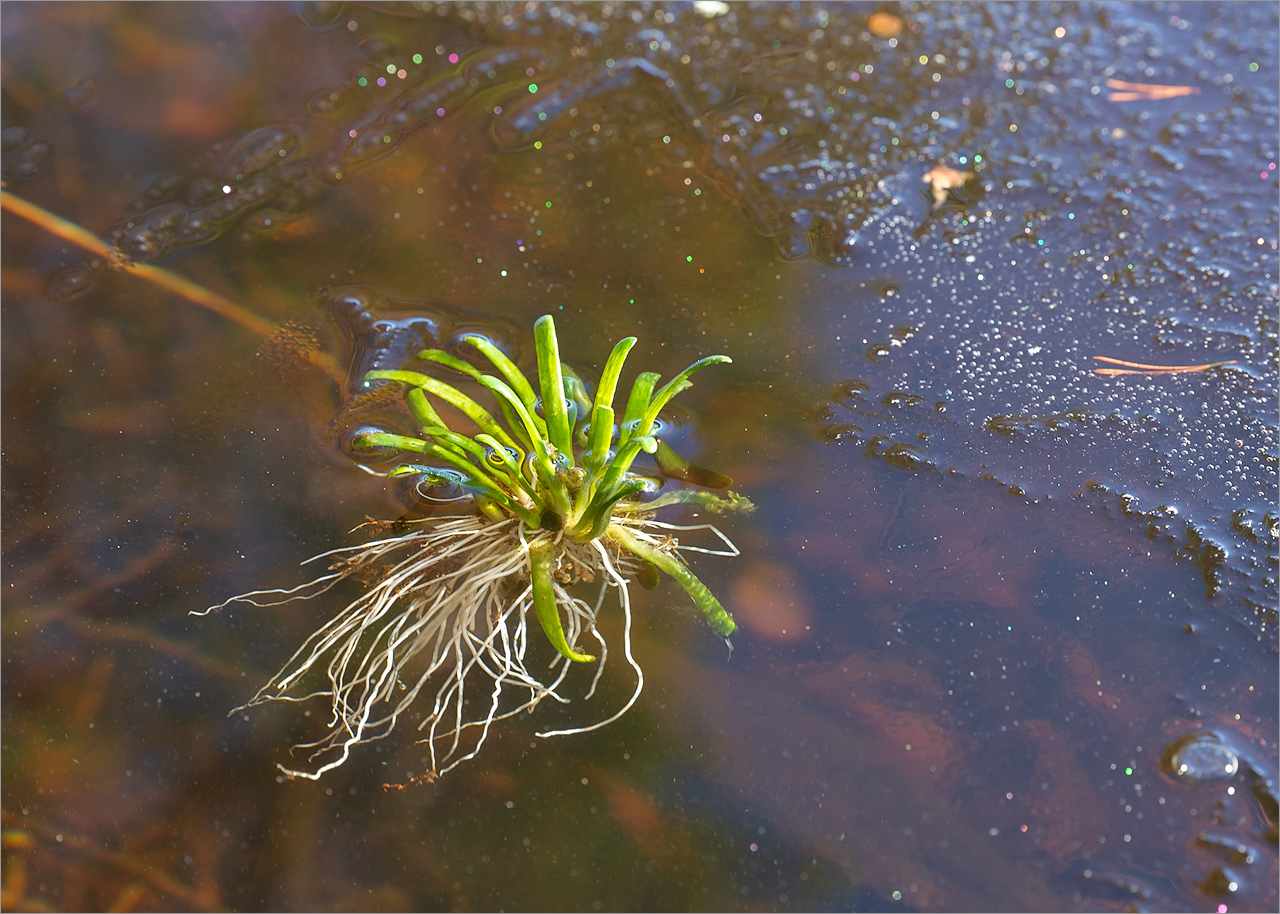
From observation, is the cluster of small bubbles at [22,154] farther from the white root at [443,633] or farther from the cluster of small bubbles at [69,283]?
the white root at [443,633]

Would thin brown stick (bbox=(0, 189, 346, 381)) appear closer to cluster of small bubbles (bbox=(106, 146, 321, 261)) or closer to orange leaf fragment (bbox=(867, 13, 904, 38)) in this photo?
cluster of small bubbles (bbox=(106, 146, 321, 261))

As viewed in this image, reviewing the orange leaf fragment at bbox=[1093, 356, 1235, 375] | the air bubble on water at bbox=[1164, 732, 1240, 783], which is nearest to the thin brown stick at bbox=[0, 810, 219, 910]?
the air bubble on water at bbox=[1164, 732, 1240, 783]

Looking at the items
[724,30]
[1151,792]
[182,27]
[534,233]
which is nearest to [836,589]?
[1151,792]

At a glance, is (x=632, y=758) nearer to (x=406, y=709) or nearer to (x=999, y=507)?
(x=406, y=709)

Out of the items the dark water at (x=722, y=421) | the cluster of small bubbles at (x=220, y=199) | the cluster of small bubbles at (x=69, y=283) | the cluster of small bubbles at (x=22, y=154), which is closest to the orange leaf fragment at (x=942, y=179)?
the dark water at (x=722, y=421)

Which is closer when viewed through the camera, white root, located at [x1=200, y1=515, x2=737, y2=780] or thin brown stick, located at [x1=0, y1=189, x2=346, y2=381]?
white root, located at [x1=200, y1=515, x2=737, y2=780]

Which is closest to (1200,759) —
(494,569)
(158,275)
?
(494,569)

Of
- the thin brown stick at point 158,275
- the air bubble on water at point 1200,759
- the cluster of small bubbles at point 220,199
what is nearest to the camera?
the air bubble on water at point 1200,759
